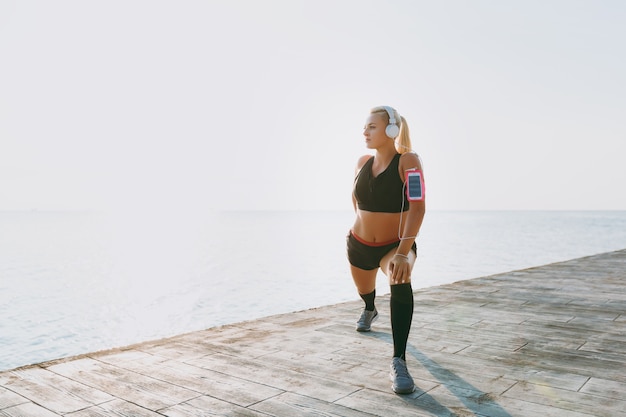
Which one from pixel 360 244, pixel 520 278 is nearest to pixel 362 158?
pixel 360 244

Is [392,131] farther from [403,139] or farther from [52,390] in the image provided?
[52,390]

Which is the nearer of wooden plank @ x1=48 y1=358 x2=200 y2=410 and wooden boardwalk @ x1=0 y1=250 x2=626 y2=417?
wooden boardwalk @ x1=0 y1=250 x2=626 y2=417

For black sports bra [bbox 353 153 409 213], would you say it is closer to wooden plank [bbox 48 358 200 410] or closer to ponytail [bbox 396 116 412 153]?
ponytail [bbox 396 116 412 153]

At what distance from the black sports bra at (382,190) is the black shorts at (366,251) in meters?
0.25

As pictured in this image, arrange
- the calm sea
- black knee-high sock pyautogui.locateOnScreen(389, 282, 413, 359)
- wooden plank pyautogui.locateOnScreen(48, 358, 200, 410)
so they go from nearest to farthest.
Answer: wooden plank pyautogui.locateOnScreen(48, 358, 200, 410), black knee-high sock pyautogui.locateOnScreen(389, 282, 413, 359), the calm sea

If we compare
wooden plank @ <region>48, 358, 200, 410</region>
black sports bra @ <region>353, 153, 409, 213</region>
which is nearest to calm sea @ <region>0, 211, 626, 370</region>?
wooden plank @ <region>48, 358, 200, 410</region>

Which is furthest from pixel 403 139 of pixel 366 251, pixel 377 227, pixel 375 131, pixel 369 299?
pixel 369 299

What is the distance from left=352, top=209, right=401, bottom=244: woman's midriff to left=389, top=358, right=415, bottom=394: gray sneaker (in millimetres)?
914

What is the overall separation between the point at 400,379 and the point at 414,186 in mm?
1129

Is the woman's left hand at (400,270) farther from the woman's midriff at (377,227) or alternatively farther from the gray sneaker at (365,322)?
the gray sneaker at (365,322)

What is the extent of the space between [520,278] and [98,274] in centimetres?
2268

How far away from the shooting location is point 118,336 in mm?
13055

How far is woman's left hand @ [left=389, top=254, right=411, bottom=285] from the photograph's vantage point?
3.00 m

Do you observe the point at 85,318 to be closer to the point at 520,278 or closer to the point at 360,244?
the point at 520,278
